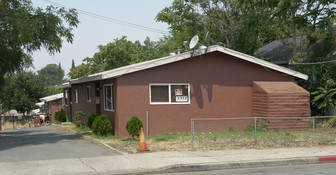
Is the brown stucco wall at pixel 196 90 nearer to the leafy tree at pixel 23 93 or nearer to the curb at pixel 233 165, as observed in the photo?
the curb at pixel 233 165

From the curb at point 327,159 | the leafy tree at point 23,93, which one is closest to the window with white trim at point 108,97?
the curb at point 327,159

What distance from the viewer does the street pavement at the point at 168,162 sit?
933 cm

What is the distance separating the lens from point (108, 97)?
17484 millimetres

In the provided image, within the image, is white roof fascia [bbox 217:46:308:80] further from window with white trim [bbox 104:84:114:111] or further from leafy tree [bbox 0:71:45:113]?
leafy tree [bbox 0:71:45:113]

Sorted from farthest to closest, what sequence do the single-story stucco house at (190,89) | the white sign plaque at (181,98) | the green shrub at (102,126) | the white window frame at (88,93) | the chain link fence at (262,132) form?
1. the white window frame at (88,93)
2. the white sign plaque at (181,98)
3. the single-story stucco house at (190,89)
4. the green shrub at (102,126)
5. the chain link fence at (262,132)

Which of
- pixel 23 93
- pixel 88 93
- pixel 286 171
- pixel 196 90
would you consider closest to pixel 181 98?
pixel 196 90

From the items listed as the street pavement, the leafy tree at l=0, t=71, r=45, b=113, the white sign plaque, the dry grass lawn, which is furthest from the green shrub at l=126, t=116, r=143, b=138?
the leafy tree at l=0, t=71, r=45, b=113

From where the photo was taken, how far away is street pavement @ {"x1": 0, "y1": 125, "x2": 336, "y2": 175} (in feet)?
30.6

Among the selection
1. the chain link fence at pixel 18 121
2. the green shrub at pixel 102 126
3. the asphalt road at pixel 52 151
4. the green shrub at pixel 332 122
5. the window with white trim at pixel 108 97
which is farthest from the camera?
the chain link fence at pixel 18 121

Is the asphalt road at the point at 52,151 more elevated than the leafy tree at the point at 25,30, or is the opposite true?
the leafy tree at the point at 25,30

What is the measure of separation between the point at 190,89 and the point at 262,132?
3.56 metres

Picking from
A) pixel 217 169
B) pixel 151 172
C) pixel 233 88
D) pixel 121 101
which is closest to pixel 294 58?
pixel 233 88

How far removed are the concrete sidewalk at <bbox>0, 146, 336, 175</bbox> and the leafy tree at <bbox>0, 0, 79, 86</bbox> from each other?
583cm

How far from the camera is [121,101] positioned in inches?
615
